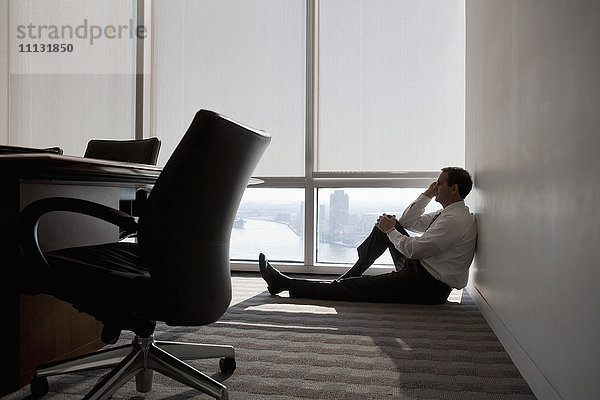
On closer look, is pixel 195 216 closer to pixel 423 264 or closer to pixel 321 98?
pixel 423 264

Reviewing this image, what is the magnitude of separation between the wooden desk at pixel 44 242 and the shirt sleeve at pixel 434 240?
5.88 ft

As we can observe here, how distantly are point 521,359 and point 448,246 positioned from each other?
1255mm

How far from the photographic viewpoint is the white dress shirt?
327cm

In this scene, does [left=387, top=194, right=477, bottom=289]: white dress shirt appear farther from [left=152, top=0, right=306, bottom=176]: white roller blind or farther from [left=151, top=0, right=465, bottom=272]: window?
[left=152, top=0, right=306, bottom=176]: white roller blind

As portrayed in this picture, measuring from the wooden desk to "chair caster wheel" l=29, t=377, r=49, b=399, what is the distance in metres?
0.11

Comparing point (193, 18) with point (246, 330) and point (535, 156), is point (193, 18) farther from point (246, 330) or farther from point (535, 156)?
point (535, 156)

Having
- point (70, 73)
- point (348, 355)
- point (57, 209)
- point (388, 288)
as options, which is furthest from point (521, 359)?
point (70, 73)

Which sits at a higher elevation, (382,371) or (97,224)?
(97,224)

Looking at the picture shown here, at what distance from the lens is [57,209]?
1508mm

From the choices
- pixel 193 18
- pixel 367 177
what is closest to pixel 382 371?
pixel 367 177

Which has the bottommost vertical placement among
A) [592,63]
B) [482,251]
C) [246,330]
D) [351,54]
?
[246,330]

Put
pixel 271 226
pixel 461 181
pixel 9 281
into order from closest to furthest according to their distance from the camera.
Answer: pixel 9 281 < pixel 461 181 < pixel 271 226

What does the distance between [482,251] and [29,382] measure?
7.96 ft

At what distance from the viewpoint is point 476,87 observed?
3.69 m
